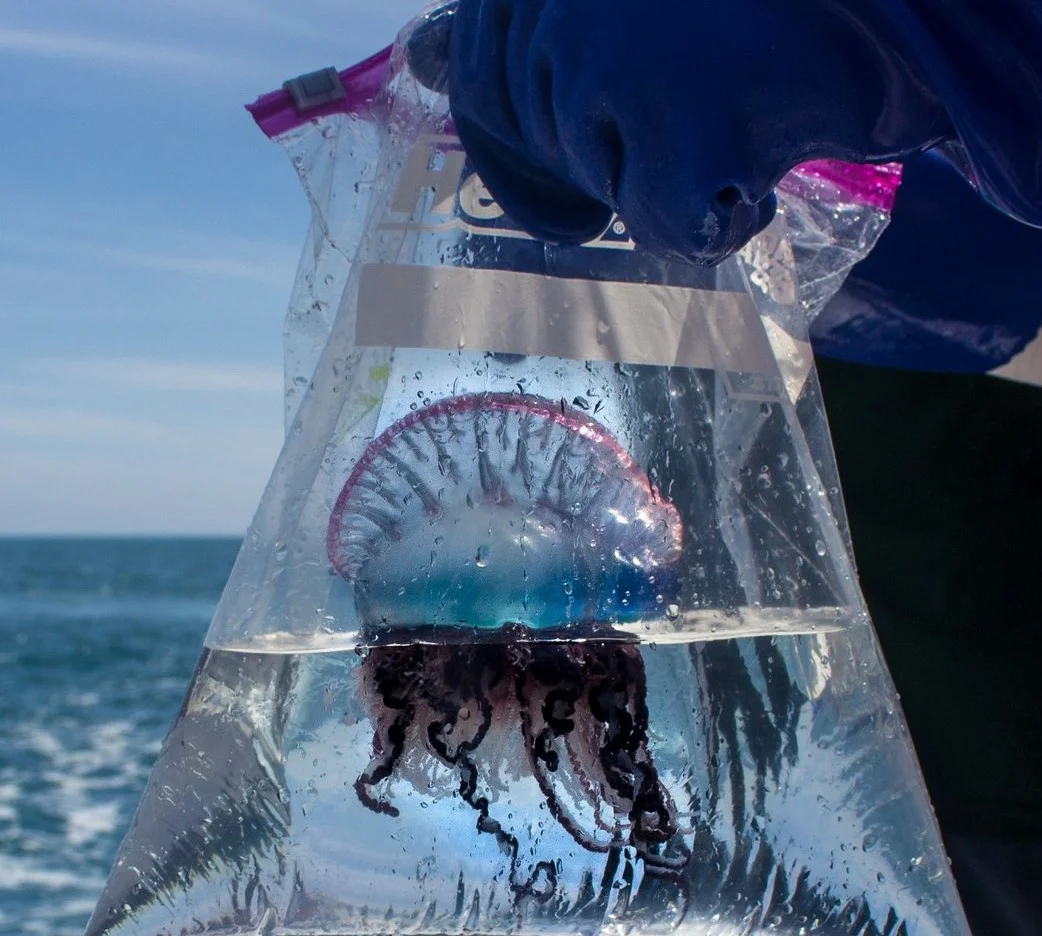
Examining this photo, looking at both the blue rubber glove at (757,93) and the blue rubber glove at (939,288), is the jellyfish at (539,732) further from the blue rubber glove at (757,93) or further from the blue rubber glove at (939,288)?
the blue rubber glove at (939,288)

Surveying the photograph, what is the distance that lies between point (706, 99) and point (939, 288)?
584 mm

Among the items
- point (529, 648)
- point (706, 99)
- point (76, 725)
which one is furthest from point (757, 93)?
point (76, 725)

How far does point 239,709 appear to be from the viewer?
0.87 meters

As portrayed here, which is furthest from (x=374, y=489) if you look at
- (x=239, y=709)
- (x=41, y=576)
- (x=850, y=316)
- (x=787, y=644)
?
(x=41, y=576)

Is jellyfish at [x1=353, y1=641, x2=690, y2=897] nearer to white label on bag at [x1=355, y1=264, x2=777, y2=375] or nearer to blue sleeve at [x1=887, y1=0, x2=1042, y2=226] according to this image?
white label on bag at [x1=355, y1=264, x2=777, y2=375]

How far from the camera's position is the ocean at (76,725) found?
8.63 m

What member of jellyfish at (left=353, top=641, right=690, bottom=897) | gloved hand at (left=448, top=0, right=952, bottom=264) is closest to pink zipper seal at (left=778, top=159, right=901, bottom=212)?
gloved hand at (left=448, top=0, right=952, bottom=264)

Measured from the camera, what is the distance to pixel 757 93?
69 centimetres

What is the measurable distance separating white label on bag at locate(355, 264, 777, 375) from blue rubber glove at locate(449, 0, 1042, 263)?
137 millimetres

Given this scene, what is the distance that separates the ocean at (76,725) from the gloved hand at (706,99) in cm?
46

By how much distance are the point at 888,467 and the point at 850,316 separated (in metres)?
0.15

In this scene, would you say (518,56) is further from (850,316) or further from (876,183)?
(850,316)

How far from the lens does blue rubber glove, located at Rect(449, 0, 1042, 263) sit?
684 millimetres

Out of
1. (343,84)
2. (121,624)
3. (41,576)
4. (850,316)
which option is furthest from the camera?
(41,576)
